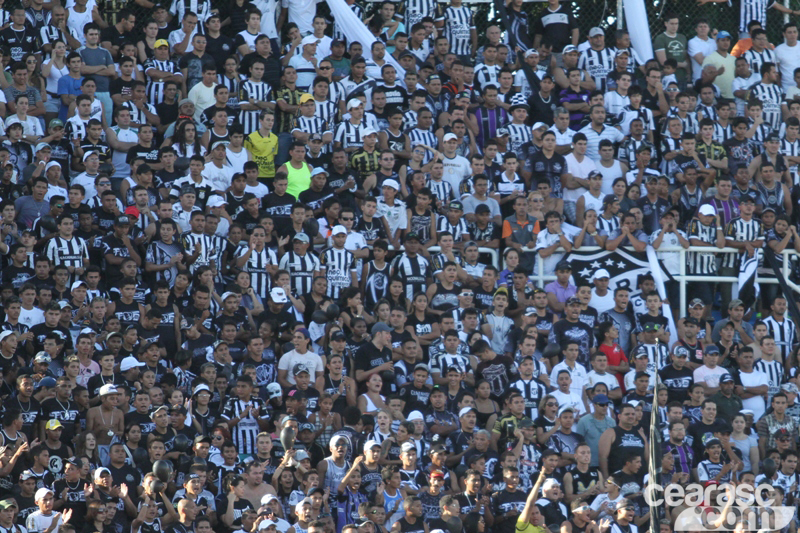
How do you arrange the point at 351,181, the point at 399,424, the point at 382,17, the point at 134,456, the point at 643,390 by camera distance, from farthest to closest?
the point at 382,17 → the point at 351,181 → the point at 643,390 → the point at 399,424 → the point at 134,456

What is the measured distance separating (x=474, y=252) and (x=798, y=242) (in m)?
4.50

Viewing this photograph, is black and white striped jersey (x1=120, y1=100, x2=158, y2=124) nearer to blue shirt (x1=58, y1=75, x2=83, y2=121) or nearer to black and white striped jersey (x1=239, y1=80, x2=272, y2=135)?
blue shirt (x1=58, y1=75, x2=83, y2=121)

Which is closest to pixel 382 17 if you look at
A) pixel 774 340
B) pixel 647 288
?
pixel 647 288

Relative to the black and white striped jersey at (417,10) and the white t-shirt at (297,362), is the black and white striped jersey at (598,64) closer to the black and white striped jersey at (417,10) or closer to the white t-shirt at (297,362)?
the black and white striped jersey at (417,10)

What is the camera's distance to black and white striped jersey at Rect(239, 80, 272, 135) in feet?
66.6

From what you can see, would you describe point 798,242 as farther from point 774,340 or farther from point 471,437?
point 471,437

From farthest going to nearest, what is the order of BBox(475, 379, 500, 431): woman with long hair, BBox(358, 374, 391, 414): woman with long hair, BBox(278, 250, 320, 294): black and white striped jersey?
BBox(278, 250, 320, 294): black and white striped jersey < BBox(475, 379, 500, 431): woman with long hair < BBox(358, 374, 391, 414): woman with long hair

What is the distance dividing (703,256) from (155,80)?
7.52 meters

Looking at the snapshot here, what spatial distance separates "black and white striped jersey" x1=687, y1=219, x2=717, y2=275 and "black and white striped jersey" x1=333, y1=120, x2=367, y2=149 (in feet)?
14.8

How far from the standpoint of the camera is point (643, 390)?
18.3 m

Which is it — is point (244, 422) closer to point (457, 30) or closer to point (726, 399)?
point (726, 399)

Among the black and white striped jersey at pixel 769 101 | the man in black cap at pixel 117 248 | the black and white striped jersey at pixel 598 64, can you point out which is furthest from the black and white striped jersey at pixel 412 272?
the black and white striped jersey at pixel 769 101

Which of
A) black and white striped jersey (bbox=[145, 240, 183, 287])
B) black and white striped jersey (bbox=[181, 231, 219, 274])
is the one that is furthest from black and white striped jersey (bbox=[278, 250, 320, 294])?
black and white striped jersey (bbox=[145, 240, 183, 287])

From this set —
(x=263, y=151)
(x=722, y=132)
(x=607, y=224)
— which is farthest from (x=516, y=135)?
(x=263, y=151)
